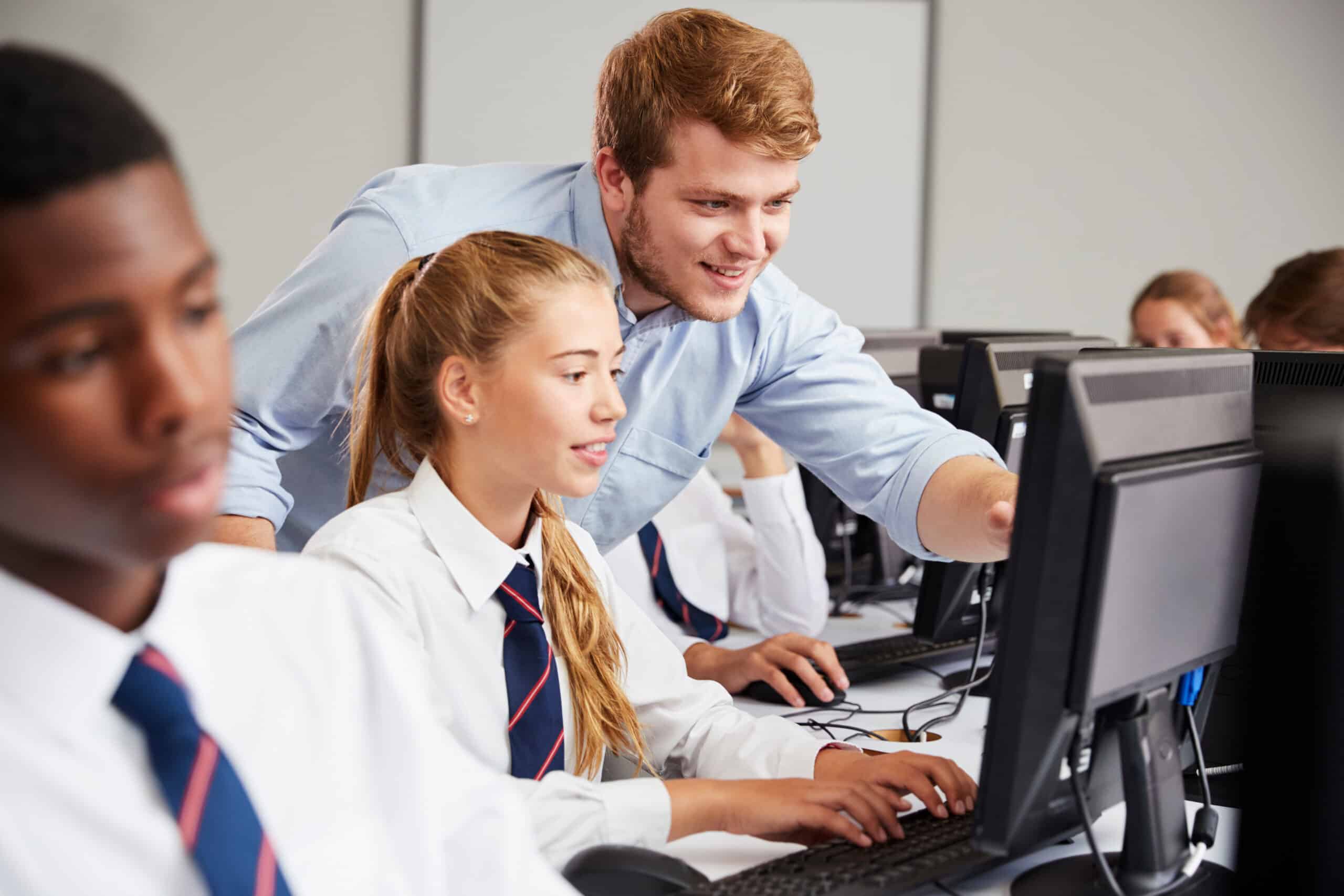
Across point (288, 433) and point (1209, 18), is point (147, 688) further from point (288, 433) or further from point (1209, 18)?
point (1209, 18)

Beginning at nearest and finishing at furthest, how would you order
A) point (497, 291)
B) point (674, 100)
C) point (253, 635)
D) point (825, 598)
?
point (253, 635), point (497, 291), point (674, 100), point (825, 598)

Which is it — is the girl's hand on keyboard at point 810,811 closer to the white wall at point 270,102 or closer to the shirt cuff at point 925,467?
the shirt cuff at point 925,467

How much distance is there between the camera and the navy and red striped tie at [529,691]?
114cm

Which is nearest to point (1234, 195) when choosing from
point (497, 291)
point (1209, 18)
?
point (1209, 18)

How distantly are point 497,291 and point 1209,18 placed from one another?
409 centimetres

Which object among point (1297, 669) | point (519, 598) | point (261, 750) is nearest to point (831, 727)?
point (519, 598)

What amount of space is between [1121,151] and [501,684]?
3959mm

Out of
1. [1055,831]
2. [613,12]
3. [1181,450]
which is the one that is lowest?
[1055,831]

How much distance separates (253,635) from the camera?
0.73 metres

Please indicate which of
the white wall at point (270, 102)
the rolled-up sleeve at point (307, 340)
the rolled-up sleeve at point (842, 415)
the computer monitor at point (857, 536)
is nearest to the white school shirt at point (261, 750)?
the rolled-up sleeve at point (307, 340)

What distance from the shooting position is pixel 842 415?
1.67 m

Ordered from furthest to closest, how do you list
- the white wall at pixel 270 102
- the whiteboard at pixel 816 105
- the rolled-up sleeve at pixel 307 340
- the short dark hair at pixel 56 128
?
the whiteboard at pixel 816 105 → the white wall at pixel 270 102 → the rolled-up sleeve at pixel 307 340 → the short dark hair at pixel 56 128

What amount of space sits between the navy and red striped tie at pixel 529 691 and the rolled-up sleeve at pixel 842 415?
579mm

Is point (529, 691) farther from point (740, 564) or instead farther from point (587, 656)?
point (740, 564)
